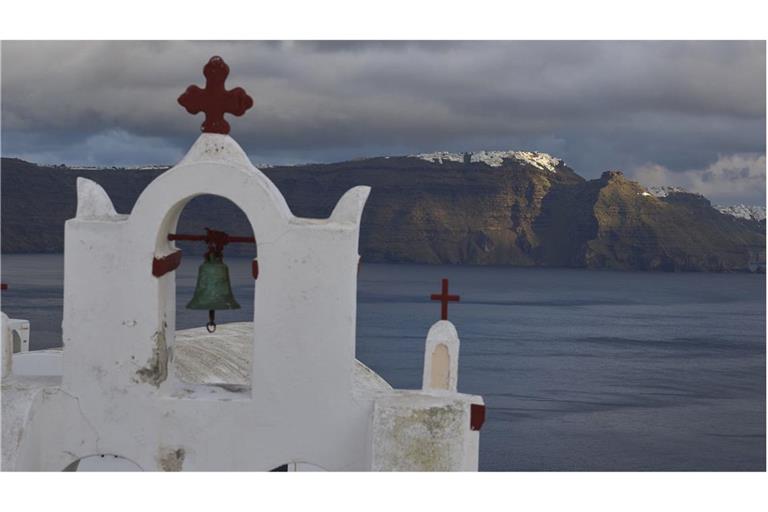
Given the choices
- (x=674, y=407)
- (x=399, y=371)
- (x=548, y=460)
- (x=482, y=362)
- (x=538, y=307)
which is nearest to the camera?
(x=548, y=460)

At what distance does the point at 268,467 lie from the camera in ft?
33.5

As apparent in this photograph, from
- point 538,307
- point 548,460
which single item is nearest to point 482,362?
point 548,460

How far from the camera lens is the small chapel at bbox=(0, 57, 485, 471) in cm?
1005

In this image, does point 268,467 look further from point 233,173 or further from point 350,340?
point 233,173

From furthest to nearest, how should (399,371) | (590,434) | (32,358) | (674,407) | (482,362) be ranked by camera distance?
(482,362) → (399,371) → (674,407) → (590,434) → (32,358)

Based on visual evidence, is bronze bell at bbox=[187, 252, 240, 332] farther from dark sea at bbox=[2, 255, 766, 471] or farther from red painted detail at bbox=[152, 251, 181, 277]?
dark sea at bbox=[2, 255, 766, 471]

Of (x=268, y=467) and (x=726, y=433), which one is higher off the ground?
(x=268, y=467)

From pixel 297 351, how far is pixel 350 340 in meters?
0.54

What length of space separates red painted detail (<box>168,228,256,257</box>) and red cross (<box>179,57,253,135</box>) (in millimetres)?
1143

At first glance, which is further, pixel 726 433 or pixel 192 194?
pixel 726 433

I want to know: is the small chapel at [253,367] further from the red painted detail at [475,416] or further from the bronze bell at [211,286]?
the bronze bell at [211,286]

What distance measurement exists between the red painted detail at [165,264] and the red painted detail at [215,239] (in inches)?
7.9

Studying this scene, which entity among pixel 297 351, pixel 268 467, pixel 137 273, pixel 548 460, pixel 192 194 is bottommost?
pixel 548 460

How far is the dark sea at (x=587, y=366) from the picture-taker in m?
61.7
